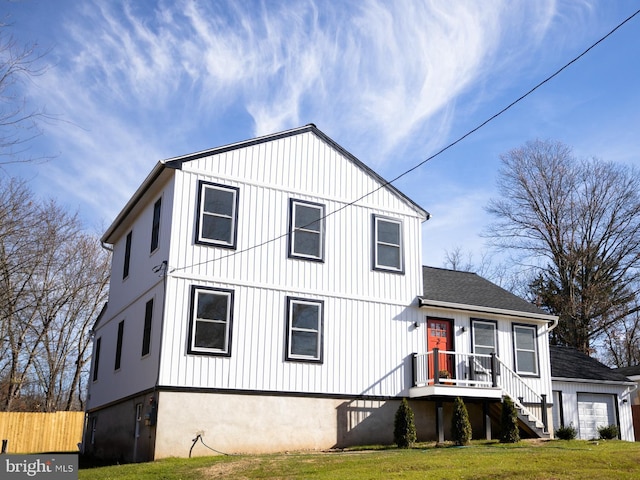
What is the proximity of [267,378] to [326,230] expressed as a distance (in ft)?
14.7

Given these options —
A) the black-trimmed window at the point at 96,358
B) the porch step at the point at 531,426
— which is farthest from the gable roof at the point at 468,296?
the black-trimmed window at the point at 96,358

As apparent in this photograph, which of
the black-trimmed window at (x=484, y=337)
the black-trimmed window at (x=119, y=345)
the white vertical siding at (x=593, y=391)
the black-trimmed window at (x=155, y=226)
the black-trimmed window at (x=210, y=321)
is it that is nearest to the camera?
the black-trimmed window at (x=210, y=321)

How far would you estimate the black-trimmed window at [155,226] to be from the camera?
18492 mm

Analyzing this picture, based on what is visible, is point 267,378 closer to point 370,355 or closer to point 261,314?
point 261,314

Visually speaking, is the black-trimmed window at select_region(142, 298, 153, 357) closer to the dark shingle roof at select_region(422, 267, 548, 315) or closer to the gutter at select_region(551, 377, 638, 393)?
the dark shingle roof at select_region(422, 267, 548, 315)

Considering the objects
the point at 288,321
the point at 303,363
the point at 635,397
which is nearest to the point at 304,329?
the point at 288,321

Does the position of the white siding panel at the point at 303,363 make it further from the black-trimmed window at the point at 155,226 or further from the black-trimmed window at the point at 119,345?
the black-trimmed window at the point at 119,345

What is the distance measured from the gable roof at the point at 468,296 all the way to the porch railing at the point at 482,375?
4.94 ft

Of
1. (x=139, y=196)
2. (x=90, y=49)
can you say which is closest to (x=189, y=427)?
(x=139, y=196)

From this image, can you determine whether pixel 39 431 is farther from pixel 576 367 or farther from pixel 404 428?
pixel 576 367

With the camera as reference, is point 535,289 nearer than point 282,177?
No

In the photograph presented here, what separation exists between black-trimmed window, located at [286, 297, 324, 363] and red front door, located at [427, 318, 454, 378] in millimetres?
3648

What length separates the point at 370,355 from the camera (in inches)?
751

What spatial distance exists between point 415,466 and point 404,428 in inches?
212
